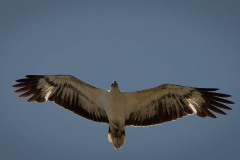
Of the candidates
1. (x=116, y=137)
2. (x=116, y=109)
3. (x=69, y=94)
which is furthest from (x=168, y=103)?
(x=69, y=94)

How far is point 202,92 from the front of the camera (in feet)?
40.4

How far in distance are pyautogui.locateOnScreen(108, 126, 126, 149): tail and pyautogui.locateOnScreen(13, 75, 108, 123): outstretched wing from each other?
515 millimetres

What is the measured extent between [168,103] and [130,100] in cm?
107

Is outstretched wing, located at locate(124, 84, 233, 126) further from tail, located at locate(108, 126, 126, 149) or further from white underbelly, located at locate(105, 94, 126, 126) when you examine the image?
tail, located at locate(108, 126, 126, 149)

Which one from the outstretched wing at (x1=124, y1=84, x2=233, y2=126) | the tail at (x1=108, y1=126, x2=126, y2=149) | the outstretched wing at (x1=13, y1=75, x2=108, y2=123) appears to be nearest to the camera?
the tail at (x1=108, y1=126, x2=126, y2=149)

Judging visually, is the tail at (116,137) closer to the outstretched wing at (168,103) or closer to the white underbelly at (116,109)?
Answer: the white underbelly at (116,109)

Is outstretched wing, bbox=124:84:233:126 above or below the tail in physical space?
above

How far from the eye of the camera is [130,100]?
1212cm

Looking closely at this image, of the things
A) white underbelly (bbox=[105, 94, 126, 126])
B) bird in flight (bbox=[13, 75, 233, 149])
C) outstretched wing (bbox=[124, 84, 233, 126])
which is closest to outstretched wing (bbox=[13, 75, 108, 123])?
bird in flight (bbox=[13, 75, 233, 149])

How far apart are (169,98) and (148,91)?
679 mm

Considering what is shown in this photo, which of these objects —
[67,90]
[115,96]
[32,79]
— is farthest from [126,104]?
[32,79]

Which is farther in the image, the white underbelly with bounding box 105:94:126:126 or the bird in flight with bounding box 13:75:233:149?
the bird in flight with bounding box 13:75:233:149

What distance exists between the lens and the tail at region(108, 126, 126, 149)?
38.2ft

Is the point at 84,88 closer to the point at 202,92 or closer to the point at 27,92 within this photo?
the point at 27,92
